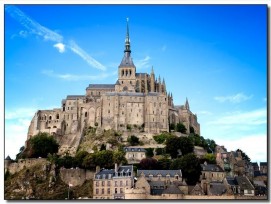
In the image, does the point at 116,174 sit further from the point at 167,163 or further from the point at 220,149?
the point at 220,149

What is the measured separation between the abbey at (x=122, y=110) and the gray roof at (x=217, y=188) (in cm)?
1944

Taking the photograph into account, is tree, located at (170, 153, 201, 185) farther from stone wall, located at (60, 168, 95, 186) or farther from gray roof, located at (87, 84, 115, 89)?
gray roof, located at (87, 84, 115, 89)

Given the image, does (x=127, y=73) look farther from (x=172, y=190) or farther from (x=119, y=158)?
(x=172, y=190)

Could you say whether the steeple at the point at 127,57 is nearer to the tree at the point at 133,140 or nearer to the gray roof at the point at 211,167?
the tree at the point at 133,140

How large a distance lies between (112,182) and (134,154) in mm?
12486

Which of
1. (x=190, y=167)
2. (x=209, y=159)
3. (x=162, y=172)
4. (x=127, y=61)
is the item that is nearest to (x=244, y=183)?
(x=190, y=167)

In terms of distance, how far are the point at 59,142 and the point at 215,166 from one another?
836 inches

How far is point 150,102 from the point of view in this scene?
6519cm

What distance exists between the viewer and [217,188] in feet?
146

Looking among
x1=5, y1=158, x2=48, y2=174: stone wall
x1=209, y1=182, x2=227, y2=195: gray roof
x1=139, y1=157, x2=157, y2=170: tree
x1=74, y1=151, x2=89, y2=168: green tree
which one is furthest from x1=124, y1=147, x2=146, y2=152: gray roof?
x1=209, y1=182, x2=227, y2=195: gray roof

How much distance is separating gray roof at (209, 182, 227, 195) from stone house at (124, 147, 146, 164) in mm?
12561

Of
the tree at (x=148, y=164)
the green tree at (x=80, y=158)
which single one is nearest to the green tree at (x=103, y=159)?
the green tree at (x=80, y=158)
